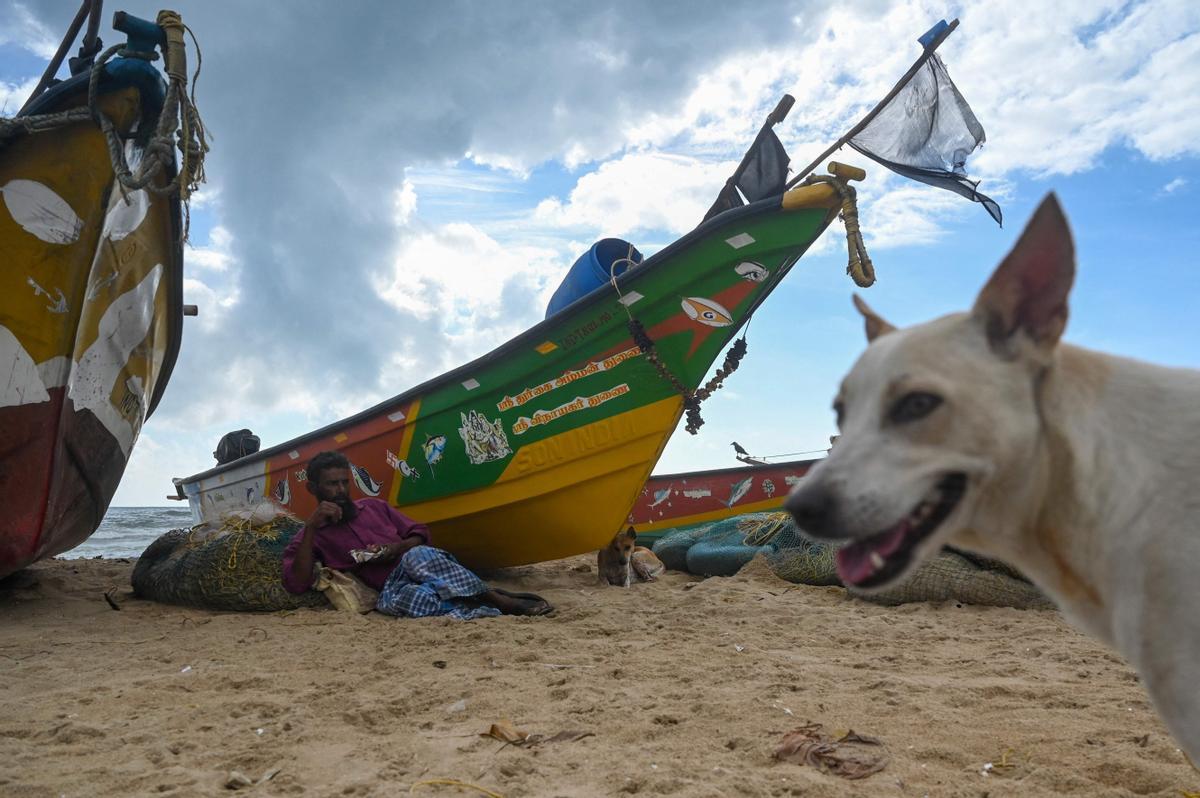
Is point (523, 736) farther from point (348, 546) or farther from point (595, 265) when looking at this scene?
point (595, 265)

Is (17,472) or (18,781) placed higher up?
(17,472)

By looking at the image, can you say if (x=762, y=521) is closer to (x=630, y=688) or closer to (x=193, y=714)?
(x=630, y=688)

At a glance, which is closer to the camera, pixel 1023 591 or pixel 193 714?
pixel 193 714

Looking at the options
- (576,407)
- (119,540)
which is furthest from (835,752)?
(119,540)

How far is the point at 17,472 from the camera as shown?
4859 millimetres

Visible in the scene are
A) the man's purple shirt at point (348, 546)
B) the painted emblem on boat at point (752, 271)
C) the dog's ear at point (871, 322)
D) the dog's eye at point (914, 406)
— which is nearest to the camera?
the dog's eye at point (914, 406)

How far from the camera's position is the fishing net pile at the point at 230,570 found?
5219 mm

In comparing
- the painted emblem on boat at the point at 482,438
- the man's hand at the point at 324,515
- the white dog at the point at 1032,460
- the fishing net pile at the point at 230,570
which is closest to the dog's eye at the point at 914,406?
the white dog at the point at 1032,460

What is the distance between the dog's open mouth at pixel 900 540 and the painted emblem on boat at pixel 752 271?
431 cm

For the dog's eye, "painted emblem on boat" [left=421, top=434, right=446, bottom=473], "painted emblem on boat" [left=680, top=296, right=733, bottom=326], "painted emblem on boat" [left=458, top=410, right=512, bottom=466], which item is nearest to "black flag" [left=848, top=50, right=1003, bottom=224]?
"painted emblem on boat" [left=680, top=296, right=733, bottom=326]

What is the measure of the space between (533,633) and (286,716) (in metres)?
1.62

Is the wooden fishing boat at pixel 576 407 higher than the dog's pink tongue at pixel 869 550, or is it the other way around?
the wooden fishing boat at pixel 576 407

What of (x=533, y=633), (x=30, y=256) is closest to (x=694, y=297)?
(x=533, y=633)

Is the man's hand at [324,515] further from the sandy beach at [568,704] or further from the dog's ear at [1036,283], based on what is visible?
the dog's ear at [1036,283]
